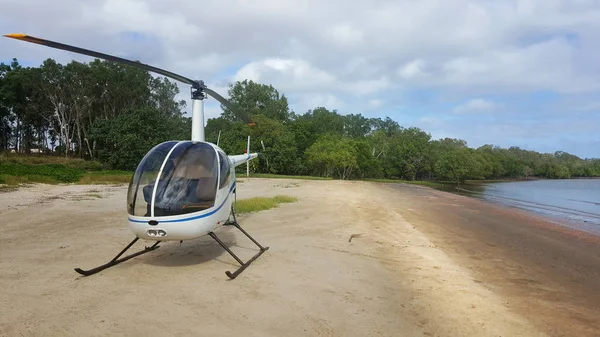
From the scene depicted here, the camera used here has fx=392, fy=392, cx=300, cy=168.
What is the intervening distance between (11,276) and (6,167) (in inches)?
1146

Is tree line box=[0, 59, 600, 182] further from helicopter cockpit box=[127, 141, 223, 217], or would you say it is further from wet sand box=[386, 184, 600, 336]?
helicopter cockpit box=[127, 141, 223, 217]

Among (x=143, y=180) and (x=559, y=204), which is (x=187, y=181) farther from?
(x=559, y=204)

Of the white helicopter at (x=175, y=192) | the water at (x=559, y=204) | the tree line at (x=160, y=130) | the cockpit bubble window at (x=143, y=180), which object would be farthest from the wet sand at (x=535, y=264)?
the tree line at (x=160, y=130)

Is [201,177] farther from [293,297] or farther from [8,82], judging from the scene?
[8,82]

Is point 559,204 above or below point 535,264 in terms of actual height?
below

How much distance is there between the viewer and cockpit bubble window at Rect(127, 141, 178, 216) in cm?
730

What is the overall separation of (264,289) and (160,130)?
50510 mm

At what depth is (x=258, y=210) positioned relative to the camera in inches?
689

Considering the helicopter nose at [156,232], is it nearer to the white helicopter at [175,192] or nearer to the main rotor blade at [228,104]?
the white helicopter at [175,192]

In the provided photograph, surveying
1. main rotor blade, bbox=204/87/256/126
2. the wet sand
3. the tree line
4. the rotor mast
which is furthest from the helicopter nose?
the tree line

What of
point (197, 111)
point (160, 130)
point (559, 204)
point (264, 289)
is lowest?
point (559, 204)

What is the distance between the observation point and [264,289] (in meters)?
7.20

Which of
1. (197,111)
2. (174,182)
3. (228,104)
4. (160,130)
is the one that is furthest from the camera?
(160,130)

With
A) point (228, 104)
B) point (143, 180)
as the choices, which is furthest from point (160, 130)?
point (143, 180)
